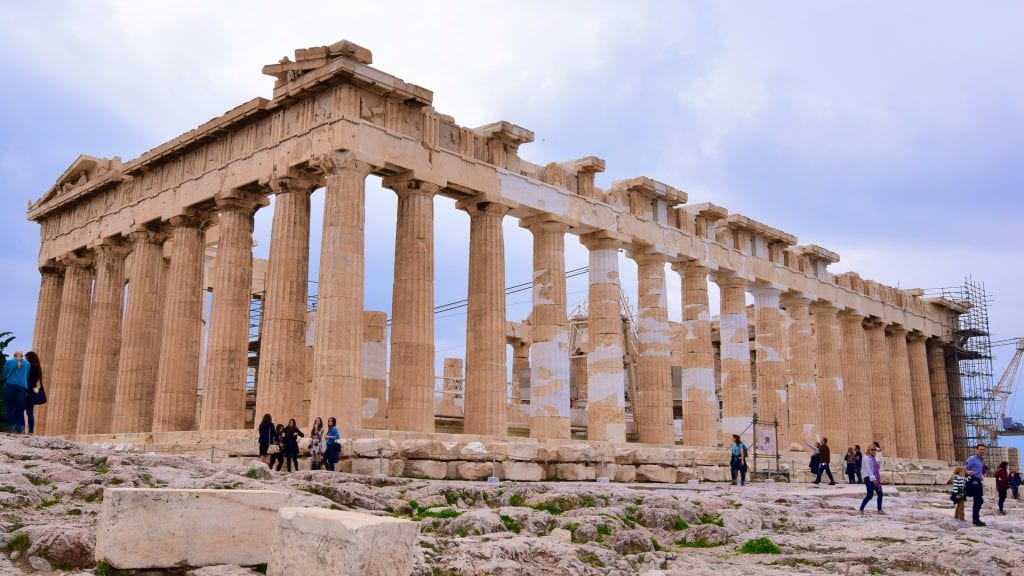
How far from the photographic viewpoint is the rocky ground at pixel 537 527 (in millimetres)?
9266

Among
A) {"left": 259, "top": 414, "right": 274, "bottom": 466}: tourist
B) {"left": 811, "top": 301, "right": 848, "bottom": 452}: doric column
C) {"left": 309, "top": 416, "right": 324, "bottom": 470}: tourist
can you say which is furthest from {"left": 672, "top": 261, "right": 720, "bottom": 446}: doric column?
{"left": 259, "top": 414, "right": 274, "bottom": 466}: tourist

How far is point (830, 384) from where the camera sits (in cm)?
3841

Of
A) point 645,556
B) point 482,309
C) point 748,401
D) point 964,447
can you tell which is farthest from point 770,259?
point 645,556

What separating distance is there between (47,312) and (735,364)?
26.0 meters

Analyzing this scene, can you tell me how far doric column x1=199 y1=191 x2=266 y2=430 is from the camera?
81.8 feet

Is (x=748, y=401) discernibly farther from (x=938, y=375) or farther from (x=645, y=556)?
(x=645, y=556)

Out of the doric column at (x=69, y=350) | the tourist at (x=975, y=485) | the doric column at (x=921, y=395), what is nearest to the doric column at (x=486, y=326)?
the tourist at (x=975, y=485)

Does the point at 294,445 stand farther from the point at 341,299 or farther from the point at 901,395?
the point at 901,395

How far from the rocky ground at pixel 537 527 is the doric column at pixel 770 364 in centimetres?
1921

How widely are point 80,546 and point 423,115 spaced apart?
1791cm

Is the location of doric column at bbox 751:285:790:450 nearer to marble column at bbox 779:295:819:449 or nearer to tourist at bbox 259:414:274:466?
marble column at bbox 779:295:819:449

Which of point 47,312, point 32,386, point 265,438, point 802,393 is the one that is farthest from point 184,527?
point 802,393

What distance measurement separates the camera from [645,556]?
10773 millimetres

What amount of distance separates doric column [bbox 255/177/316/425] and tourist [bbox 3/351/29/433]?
6.12 metres
